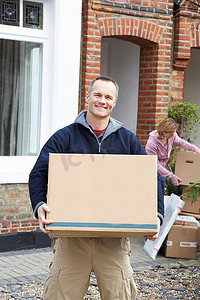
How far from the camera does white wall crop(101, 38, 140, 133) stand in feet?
28.7

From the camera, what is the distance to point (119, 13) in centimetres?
704

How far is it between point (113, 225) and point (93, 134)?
571mm

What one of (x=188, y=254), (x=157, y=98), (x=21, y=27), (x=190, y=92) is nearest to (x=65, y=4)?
(x=21, y=27)

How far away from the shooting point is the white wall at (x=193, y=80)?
10.1 metres

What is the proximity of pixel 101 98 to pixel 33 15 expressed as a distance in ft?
12.0

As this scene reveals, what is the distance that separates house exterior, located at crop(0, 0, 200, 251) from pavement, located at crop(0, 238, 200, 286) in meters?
0.24

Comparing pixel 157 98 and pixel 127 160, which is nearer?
pixel 127 160

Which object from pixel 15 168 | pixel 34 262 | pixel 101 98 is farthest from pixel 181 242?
pixel 101 98

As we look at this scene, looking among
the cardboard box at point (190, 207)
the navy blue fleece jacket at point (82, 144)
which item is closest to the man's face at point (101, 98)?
the navy blue fleece jacket at point (82, 144)

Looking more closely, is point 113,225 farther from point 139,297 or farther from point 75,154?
point 139,297

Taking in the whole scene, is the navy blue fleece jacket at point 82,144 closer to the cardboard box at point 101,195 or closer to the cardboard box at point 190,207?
the cardboard box at point 101,195

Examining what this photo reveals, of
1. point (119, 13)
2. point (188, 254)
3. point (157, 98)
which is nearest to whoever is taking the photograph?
point (188, 254)

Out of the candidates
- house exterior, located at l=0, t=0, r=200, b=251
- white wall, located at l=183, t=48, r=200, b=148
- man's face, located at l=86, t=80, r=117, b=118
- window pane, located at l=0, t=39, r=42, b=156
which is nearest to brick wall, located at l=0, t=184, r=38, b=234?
house exterior, located at l=0, t=0, r=200, b=251

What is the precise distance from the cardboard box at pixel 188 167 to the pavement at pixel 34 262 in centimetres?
97
